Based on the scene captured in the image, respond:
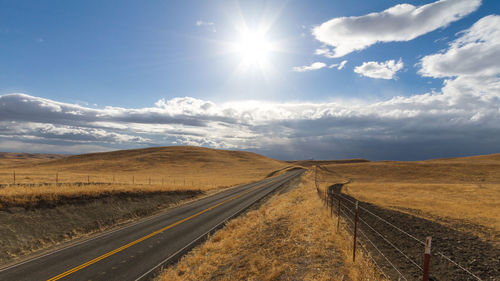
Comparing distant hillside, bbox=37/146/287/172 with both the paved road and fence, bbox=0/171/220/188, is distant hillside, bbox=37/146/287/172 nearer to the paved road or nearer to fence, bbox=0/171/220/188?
fence, bbox=0/171/220/188

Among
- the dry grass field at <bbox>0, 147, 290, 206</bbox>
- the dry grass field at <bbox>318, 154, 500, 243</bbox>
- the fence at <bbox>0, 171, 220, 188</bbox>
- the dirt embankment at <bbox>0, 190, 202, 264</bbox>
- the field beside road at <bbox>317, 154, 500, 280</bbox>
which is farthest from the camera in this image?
the fence at <bbox>0, 171, 220, 188</bbox>

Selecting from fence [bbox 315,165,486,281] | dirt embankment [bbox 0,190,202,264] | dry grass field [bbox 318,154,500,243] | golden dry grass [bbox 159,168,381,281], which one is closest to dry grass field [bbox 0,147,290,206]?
dirt embankment [bbox 0,190,202,264]

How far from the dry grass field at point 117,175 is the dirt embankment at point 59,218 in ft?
2.40

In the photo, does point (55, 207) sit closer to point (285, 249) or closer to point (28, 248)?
point (28, 248)

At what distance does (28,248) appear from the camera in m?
14.4

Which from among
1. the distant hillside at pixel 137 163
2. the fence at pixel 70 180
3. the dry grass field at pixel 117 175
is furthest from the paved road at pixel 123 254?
the distant hillside at pixel 137 163

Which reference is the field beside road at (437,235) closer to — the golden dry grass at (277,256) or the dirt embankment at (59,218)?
the golden dry grass at (277,256)

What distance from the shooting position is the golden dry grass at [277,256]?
375 inches

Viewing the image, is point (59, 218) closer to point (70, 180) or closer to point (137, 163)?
point (70, 180)

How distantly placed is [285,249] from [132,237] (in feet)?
33.8

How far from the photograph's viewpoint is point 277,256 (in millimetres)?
11297

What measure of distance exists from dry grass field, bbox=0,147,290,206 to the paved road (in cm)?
725

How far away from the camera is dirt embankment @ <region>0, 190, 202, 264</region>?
14.5m

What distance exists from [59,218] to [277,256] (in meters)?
16.3
